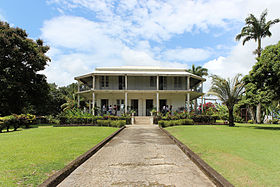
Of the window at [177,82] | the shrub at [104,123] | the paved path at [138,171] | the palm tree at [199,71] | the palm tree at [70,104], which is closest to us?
the paved path at [138,171]

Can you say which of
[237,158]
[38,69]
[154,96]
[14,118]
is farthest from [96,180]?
[38,69]

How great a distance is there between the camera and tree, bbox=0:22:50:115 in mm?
22656

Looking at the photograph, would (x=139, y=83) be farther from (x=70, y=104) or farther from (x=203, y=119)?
(x=70, y=104)

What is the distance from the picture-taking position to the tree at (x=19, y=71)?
22656 mm

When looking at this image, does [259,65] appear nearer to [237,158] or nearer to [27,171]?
→ [237,158]

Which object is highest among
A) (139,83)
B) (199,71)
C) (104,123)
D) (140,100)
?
(199,71)

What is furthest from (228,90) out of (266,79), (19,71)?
(19,71)

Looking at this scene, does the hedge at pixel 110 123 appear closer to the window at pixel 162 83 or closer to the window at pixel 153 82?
the window at pixel 153 82

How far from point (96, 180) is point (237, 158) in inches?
140

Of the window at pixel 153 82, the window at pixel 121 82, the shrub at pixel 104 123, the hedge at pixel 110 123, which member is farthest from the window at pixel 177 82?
the shrub at pixel 104 123

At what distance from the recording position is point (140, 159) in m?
5.97

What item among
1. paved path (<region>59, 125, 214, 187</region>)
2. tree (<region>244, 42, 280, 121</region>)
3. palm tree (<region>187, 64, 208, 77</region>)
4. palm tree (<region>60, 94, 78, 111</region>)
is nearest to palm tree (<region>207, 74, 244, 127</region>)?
tree (<region>244, 42, 280, 121</region>)

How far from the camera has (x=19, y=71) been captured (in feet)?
76.9

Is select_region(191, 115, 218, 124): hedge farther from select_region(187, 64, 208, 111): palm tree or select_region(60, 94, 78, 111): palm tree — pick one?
select_region(187, 64, 208, 111): palm tree
